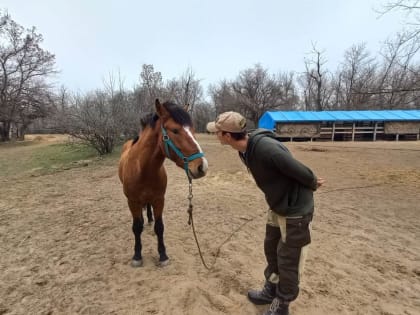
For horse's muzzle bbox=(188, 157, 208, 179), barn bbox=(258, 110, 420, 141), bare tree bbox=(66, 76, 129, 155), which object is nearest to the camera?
horse's muzzle bbox=(188, 157, 208, 179)

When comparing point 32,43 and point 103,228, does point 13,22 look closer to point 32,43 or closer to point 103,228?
point 32,43

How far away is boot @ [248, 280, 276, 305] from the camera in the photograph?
2307 millimetres

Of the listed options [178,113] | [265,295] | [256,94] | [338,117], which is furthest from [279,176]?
[256,94]

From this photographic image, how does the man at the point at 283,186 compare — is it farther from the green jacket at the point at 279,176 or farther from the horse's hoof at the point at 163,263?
the horse's hoof at the point at 163,263

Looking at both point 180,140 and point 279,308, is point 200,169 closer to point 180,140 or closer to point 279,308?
point 180,140

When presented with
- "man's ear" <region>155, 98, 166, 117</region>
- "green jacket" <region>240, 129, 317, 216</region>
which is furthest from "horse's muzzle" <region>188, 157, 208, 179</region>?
"man's ear" <region>155, 98, 166, 117</region>

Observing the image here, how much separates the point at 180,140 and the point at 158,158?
20.2 inches

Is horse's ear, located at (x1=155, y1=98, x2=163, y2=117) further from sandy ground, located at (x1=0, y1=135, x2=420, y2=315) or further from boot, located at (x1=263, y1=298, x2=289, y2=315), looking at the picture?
boot, located at (x1=263, y1=298, x2=289, y2=315)

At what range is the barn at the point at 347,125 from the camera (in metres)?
22.8

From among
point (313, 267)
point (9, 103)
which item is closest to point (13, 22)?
point (9, 103)

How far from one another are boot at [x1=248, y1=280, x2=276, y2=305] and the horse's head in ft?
4.24

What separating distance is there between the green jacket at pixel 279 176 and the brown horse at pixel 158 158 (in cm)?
52

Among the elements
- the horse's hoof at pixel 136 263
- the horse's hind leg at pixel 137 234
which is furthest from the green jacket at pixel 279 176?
the horse's hoof at pixel 136 263

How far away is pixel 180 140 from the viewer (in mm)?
2260
